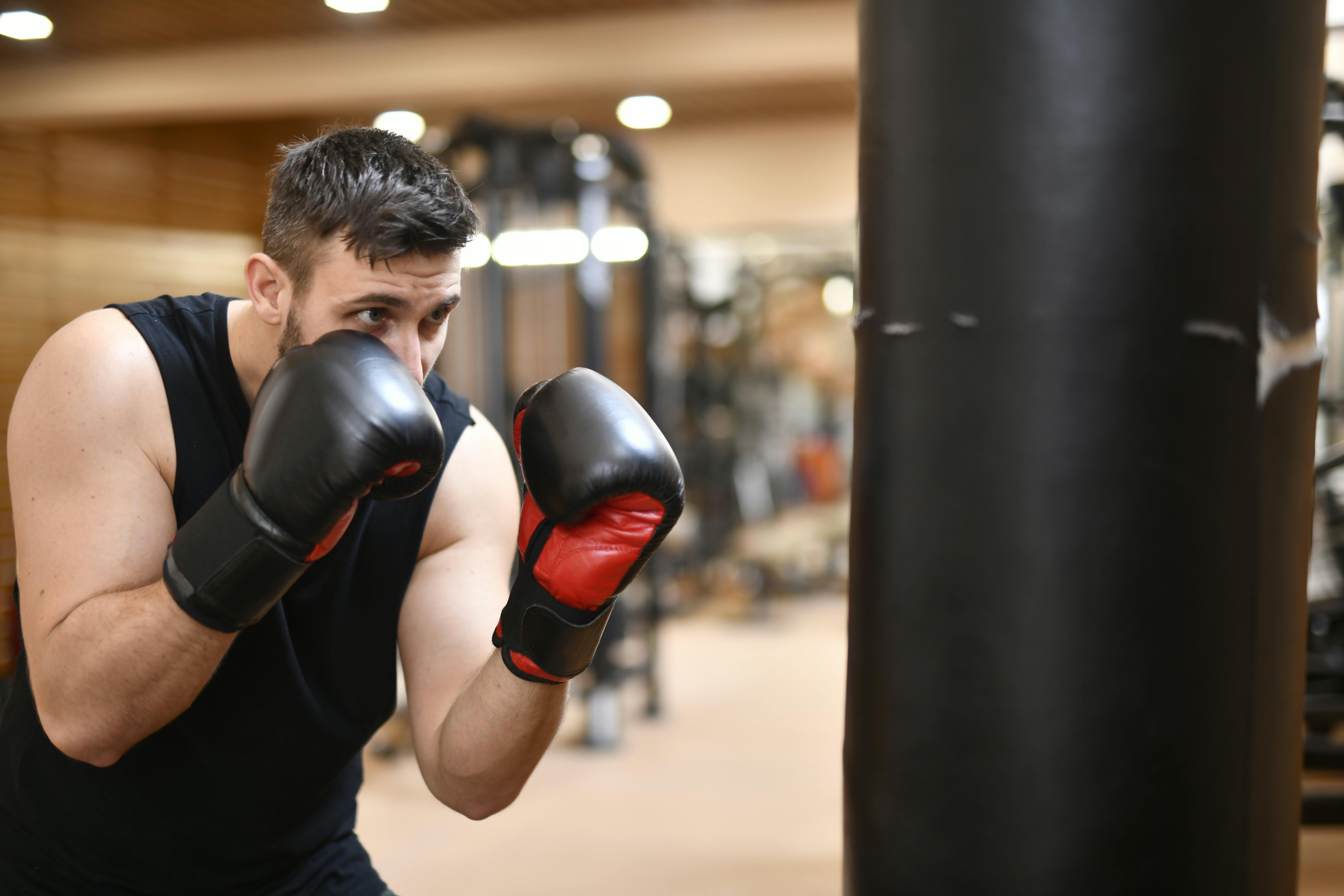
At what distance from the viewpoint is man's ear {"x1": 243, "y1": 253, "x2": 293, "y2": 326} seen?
113cm

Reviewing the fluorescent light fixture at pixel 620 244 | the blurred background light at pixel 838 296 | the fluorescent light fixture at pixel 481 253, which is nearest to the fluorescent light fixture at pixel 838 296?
the blurred background light at pixel 838 296

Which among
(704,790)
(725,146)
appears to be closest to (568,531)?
(704,790)

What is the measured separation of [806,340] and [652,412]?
576 cm

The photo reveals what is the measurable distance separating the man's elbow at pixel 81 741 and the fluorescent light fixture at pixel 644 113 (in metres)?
4.84

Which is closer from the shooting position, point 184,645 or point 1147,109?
point 184,645

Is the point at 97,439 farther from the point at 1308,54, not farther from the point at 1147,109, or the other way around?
the point at 1308,54

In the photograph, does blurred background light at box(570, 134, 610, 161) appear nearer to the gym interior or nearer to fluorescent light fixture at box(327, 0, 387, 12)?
the gym interior

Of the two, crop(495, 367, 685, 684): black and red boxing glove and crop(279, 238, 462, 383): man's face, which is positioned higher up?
crop(279, 238, 462, 383): man's face

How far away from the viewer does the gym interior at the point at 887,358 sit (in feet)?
3.72

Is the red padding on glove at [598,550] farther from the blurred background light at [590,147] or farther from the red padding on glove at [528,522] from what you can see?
the blurred background light at [590,147]

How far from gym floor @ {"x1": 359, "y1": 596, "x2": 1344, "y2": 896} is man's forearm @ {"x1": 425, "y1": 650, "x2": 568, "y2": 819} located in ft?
5.30

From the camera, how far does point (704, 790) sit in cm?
344

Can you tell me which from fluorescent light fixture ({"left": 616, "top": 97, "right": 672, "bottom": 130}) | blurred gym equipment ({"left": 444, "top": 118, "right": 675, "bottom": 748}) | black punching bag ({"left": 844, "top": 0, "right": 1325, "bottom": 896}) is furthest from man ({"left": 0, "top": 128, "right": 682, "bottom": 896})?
fluorescent light fixture ({"left": 616, "top": 97, "right": 672, "bottom": 130})

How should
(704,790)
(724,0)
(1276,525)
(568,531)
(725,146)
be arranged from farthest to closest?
1. (725,146)
2. (724,0)
3. (704,790)
4. (1276,525)
5. (568,531)
